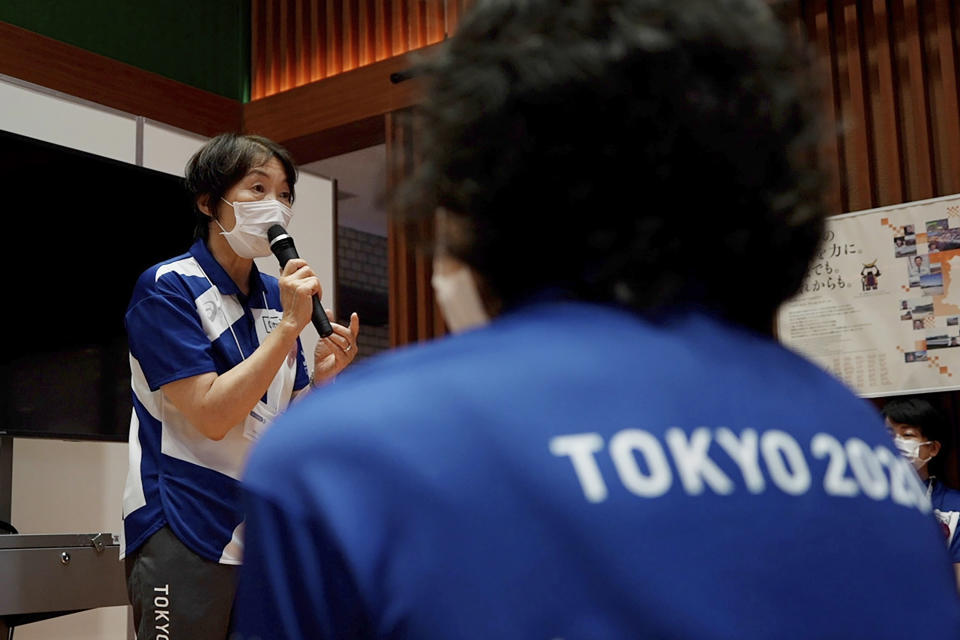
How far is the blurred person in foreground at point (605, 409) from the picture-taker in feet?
1.83

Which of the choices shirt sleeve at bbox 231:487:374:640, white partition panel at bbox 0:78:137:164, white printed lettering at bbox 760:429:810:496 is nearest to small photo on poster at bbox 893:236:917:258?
white partition panel at bbox 0:78:137:164

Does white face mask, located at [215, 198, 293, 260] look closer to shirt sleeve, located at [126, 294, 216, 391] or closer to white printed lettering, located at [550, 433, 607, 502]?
shirt sleeve, located at [126, 294, 216, 391]

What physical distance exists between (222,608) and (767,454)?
1430 millimetres

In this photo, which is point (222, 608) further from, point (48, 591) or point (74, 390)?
point (74, 390)

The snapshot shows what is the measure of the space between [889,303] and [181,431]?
8.67ft

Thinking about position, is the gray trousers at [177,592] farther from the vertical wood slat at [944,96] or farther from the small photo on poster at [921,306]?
the vertical wood slat at [944,96]

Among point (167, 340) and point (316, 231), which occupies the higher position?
point (316, 231)

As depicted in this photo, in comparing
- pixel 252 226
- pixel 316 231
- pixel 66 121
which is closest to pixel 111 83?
pixel 66 121

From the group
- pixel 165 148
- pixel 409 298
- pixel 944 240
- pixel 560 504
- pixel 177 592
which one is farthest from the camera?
pixel 409 298

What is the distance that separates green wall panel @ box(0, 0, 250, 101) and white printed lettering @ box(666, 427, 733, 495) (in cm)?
420

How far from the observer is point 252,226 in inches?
83.5

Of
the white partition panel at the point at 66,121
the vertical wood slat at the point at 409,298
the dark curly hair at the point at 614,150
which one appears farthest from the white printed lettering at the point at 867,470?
the vertical wood slat at the point at 409,298

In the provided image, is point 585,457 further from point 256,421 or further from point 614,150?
point 256,421

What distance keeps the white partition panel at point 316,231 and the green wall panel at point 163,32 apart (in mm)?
789
